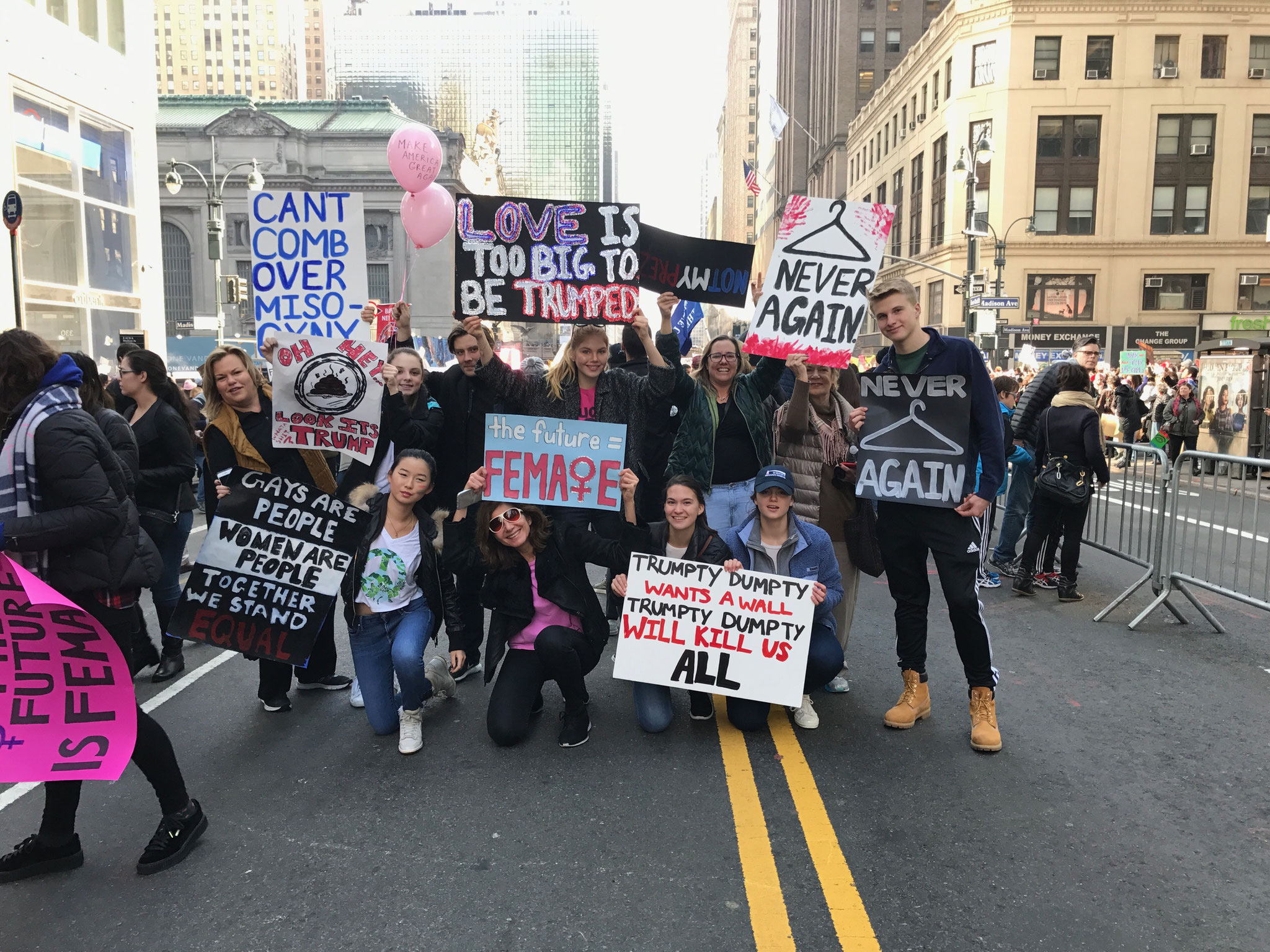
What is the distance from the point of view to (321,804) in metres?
4.02

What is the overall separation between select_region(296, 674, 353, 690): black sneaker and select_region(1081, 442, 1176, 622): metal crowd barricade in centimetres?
552

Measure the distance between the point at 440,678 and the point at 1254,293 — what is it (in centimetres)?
5042

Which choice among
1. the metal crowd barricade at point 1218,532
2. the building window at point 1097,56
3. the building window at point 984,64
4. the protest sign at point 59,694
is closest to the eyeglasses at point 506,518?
the protest sign at point 59,694

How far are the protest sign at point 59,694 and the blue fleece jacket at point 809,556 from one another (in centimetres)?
300

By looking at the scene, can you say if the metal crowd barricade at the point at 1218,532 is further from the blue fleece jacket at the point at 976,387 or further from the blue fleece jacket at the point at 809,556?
the blue fleece jacket at the point at 809,556

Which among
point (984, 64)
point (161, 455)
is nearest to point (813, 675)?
point (161, 455)

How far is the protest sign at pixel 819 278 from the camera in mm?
5562

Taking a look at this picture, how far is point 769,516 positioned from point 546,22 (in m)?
182

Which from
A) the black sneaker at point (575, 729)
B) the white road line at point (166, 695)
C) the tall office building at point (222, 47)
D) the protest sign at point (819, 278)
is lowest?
the white road line at point (166, 695)

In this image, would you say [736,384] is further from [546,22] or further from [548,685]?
[546,22]

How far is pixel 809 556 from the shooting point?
16.4 feet

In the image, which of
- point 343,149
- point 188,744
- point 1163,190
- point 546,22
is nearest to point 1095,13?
point 1163,190

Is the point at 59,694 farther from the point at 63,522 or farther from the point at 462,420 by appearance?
the point at 462,420

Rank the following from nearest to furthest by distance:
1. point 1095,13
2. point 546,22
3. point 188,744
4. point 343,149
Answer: point 188,744 → point 1095,13 → point 343,149 → point 546,22
